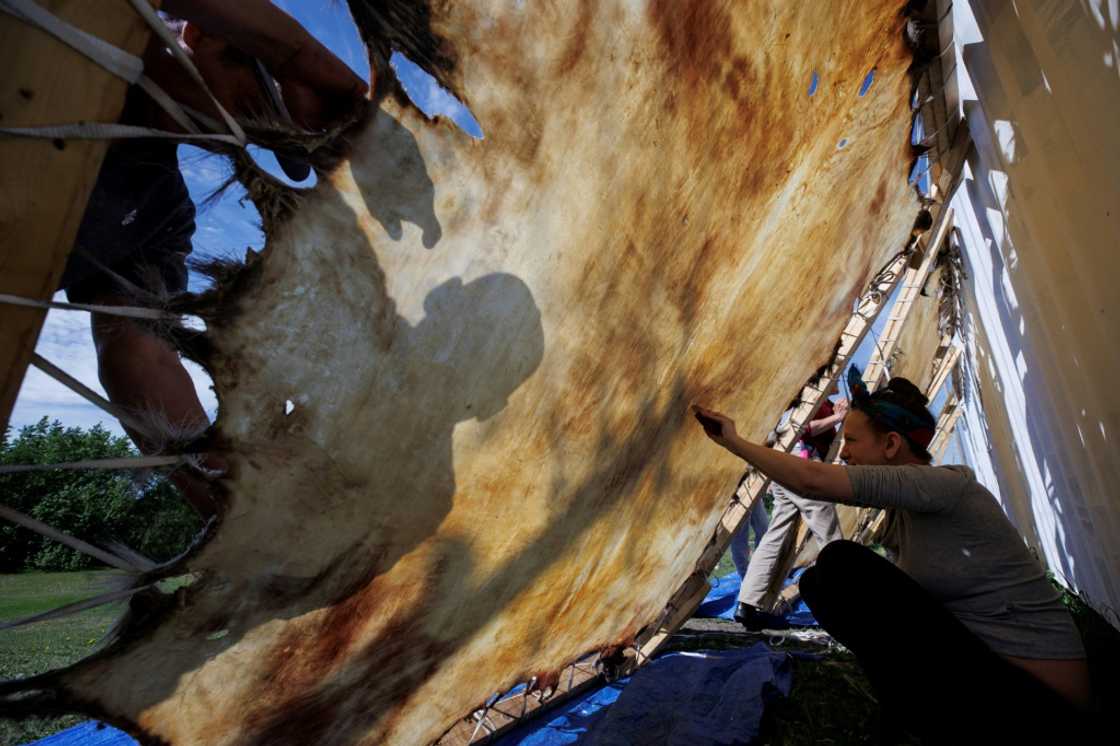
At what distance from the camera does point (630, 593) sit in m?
2.11

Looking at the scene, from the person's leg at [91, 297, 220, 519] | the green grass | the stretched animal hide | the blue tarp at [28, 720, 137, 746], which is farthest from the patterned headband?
the blue tarp at [28, 720, 137, 746]

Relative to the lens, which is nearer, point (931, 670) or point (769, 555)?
point (931, 670)

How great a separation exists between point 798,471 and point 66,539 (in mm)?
1563

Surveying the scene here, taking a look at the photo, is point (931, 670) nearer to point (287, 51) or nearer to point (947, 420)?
point (287, 51)

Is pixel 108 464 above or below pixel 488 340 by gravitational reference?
below

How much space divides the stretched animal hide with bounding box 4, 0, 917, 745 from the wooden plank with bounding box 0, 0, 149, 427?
0.18m

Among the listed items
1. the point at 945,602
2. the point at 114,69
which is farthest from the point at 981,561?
the point at 114,69

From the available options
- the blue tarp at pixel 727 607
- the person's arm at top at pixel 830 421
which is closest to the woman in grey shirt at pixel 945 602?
the blue tarp at pixel 727 607

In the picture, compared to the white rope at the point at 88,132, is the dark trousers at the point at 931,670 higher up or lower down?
lower down

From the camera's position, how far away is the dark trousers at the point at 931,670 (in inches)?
54.0

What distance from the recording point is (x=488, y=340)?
1.06 m

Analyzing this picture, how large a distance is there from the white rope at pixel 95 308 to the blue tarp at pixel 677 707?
6.00 ft

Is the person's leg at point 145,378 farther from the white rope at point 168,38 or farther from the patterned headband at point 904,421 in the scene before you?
the patterned headband at point 904,421

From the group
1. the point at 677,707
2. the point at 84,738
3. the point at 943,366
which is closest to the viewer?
the point at 84,738
